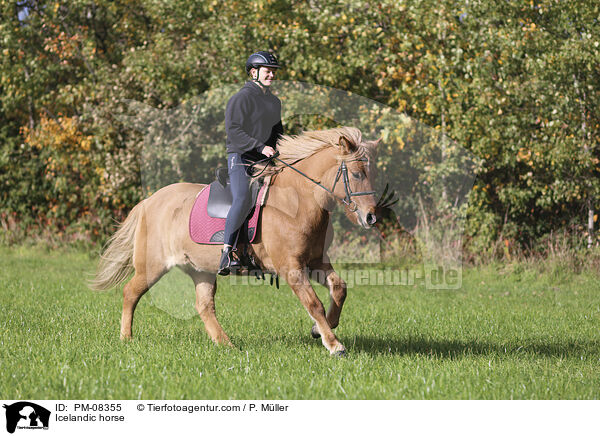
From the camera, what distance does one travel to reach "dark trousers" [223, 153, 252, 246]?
21.0ft

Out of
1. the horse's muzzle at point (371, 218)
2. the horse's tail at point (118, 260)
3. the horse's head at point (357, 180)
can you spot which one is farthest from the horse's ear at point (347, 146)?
the horse's tail at point (118, 260)

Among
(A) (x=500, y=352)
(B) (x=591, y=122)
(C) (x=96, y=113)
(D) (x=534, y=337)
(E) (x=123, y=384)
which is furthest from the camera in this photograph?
(C) (x=96, y=113)

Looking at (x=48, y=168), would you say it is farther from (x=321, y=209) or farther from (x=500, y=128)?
(x=321, y=209)

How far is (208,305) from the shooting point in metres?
7.51

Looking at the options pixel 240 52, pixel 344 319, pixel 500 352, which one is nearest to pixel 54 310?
pixel 344 319

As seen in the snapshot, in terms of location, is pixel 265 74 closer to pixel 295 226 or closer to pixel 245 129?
pixel 245 129

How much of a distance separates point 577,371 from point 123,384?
13.4 ft

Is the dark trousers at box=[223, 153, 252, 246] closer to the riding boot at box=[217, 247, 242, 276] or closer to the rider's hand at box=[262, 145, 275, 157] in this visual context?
the riding boot at box=[217, 247, 242, 276]

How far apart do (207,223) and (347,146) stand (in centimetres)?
187

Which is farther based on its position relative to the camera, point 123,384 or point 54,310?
point 54,310

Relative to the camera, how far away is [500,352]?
6711 mm

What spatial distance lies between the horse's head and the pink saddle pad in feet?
2.93
